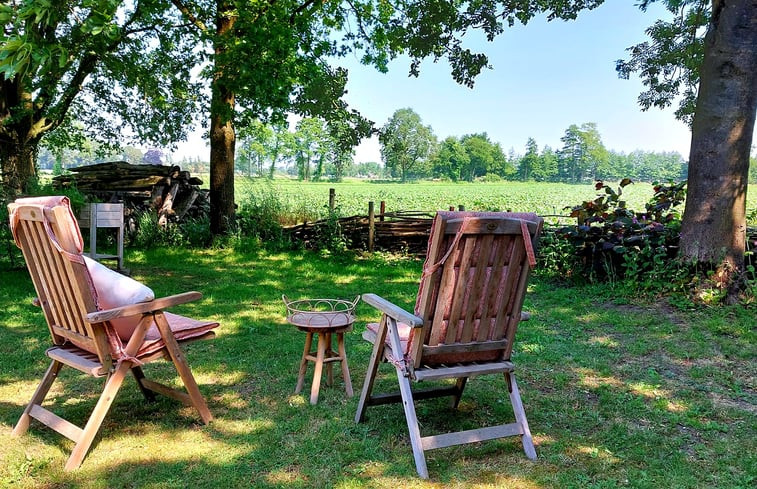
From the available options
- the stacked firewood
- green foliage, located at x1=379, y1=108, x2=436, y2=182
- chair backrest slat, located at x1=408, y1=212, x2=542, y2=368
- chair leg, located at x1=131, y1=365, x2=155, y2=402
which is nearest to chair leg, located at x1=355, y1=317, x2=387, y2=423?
chair backrest slat, located at x1=408, y1=212, x2=542, y2=368

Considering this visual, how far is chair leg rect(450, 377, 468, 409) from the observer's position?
9.73 ft

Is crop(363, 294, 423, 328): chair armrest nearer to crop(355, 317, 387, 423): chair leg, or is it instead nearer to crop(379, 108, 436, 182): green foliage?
crop(355, 317, 387, 423): chair leg

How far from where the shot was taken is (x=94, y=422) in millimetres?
2352

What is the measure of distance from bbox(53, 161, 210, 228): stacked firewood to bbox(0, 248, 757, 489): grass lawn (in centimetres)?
517

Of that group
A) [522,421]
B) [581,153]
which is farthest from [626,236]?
[581,153]

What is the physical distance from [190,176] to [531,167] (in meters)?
42.3

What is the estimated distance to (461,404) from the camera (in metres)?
3.15

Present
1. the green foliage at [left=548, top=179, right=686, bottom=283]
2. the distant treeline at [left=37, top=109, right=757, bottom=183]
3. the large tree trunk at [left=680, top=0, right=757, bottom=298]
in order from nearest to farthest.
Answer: the large tree trunk at [left=680, top=0, right=757, bottom=298], the green foliage at [left=548, top=179, right=686, bottom=283], the distant treeline at [left=37, top=109, right=757, bottom=183]

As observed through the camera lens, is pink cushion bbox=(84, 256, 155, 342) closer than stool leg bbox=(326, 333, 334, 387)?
Yes

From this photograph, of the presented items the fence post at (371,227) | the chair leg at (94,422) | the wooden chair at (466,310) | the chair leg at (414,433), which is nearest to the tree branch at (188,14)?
the fence post at (371,227)

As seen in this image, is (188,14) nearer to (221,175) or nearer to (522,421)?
(221,175)

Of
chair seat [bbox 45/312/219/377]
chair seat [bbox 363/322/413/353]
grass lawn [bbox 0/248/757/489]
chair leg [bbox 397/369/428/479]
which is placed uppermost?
chair seat [bbox 363/322/413/353]

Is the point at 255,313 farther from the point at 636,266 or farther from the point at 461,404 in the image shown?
the point at 636,266

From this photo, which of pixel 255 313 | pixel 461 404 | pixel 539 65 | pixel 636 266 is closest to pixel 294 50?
pixel 255 313
